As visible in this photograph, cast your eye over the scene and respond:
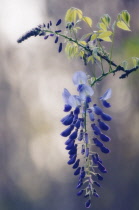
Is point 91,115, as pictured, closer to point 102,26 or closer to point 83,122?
point 83,122

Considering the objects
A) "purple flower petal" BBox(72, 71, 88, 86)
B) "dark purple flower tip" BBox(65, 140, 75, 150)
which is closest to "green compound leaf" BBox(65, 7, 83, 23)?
"purple flower petal" BBox(72, 71, 88, 86)

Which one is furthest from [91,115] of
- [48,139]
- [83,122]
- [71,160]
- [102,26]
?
[48,139]

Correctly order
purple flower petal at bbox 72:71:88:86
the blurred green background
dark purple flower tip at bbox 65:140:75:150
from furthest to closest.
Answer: the blurred green background
dark purple flower tip at bbox 65:140:75:150
purple flower petal at bbox 72:71:88:86

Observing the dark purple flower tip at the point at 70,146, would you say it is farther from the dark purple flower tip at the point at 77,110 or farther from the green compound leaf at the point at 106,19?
the green compound leaf at the point at 106,19

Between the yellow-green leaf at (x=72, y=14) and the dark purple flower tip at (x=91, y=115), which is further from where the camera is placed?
the yellow-green leaf at (x=72, y=14)

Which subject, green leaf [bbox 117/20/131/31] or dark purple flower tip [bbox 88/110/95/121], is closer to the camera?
dark purple flower tip [bbox 88/110/95/121]

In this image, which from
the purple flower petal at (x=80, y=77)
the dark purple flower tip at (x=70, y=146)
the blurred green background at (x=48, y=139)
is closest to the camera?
the purple flower petal at (x=80, y=77)

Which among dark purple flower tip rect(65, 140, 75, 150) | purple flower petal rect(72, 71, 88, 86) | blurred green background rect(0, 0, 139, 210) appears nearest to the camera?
purple flower petal rect(72, 71, 88, 86)

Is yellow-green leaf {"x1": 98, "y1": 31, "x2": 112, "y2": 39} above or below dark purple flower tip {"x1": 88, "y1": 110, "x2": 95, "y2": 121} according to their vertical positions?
above

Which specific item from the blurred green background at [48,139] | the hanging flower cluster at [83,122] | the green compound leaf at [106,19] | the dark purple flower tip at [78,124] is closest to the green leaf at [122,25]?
the green compound leaf at [106,19]

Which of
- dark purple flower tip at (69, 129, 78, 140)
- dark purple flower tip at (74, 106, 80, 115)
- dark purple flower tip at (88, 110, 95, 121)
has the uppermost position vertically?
dark purple flower tip at (74, 106, 80, 115)

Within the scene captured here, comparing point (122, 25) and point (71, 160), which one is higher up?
point (122, 25)

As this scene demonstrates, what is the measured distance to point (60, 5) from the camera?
27.2ft

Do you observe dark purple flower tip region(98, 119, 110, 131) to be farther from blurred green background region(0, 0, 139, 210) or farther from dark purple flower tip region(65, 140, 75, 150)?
blurred green background region(0, 0, 139, 210)
